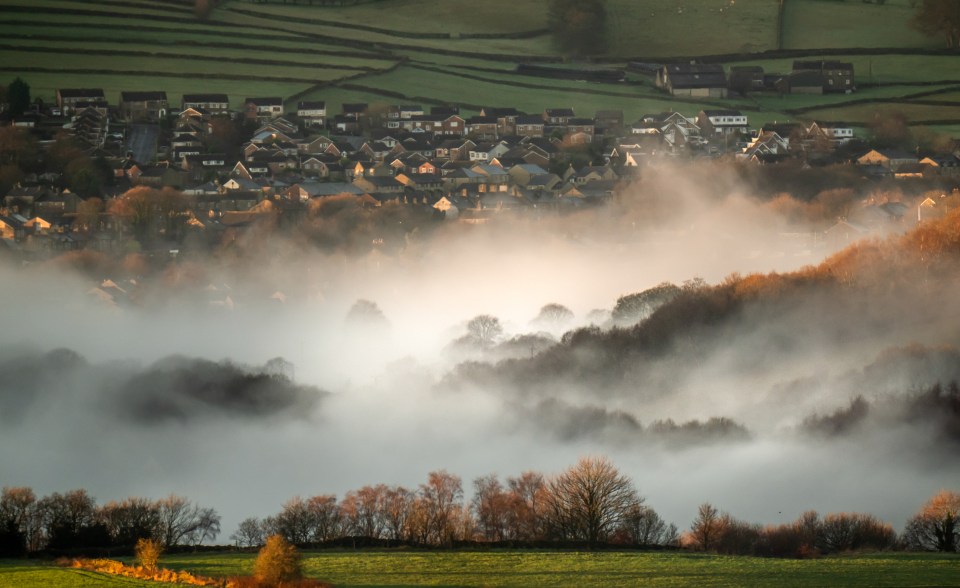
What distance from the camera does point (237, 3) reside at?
13875 cm

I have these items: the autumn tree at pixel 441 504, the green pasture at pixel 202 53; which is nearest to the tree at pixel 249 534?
the autumn tree at pixel 441 504

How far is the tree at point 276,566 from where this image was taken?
3822cm

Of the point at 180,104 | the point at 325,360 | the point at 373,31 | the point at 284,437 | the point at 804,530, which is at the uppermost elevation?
the point at 373,31

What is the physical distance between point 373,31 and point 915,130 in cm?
4077

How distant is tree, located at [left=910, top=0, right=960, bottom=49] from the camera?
13225 centimetres

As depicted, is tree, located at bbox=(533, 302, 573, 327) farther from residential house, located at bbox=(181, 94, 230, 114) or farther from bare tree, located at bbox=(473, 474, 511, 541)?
residential house, located at bbox=(181, 94, 230, 114)

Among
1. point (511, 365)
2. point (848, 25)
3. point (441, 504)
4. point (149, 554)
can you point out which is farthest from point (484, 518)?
point (848, 25)

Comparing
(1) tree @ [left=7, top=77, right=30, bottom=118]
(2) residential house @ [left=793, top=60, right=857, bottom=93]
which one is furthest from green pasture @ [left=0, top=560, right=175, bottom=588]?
(2) residential house @ [left=793, top=60, right=857, bottom=93]

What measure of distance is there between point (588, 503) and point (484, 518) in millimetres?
2682

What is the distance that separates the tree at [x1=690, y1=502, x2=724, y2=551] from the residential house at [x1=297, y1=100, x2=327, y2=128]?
78.2 metres

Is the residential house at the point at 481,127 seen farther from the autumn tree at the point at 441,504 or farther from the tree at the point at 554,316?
the autumn tree at the point at 441,504

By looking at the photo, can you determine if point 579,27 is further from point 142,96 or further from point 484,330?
point 484,330

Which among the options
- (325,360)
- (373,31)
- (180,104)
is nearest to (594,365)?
(325,360)

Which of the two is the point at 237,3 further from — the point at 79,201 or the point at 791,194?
the point at 791,194
